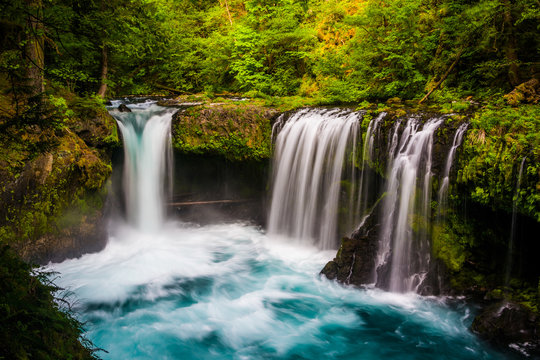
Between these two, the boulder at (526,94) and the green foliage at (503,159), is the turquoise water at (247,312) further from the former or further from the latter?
the boulder at (526,94)

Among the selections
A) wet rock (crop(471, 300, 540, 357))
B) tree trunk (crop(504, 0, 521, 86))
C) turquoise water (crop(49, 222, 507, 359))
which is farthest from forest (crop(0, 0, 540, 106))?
wet rock (crop(471, 300, 540, 357))

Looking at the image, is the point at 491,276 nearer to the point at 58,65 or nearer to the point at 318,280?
the point at 318,280

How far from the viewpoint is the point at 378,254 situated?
7203 mm

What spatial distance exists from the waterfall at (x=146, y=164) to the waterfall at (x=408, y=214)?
7130 mm

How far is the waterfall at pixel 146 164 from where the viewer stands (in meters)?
10.4

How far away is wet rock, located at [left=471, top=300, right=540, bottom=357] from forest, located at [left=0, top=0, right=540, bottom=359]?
38mm

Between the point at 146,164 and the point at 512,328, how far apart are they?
993 centimetres

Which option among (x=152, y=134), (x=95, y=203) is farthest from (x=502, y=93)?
(x=95, y=203)

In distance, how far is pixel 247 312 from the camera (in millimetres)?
6629

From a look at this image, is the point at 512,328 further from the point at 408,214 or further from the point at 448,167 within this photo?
the point at 448,167

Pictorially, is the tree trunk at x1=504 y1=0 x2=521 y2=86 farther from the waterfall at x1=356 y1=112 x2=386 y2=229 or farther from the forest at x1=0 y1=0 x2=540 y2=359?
the waterfall at x1=356 y1=112 x2=386 y2=229

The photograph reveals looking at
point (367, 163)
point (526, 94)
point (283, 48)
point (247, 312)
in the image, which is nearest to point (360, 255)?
point (367, 163)

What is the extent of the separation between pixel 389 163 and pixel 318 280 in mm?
3147

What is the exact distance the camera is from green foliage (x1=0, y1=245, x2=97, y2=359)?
87.3 inches
